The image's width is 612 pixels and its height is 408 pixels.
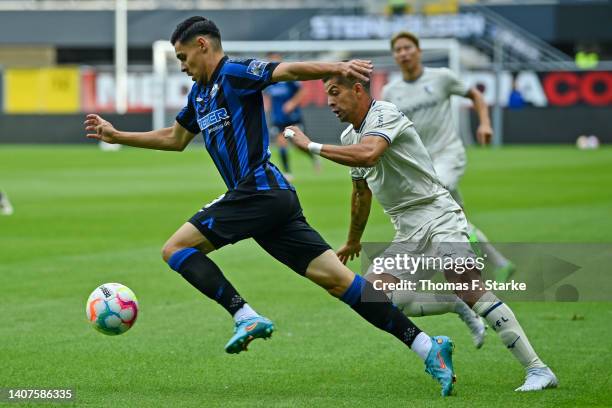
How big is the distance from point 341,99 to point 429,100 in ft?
14.2

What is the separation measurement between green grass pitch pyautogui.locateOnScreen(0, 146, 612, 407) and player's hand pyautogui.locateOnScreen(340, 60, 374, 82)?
184 centimetres

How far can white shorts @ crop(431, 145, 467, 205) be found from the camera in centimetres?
1095

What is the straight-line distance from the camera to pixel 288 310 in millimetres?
9773

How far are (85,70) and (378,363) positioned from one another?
124ft

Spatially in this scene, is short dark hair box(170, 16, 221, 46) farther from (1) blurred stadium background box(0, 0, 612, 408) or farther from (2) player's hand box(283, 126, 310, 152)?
(1) blurred stadium background box(0, 0, 612, 408)

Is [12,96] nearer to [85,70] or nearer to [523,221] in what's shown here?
[85,70]

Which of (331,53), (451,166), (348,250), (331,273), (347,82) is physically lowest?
(331,53)

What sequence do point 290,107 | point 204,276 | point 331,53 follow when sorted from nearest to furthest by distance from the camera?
point 204,276 → point 290,107 → point 331,53

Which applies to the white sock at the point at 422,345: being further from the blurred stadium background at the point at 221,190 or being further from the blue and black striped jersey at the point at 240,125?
the blue and black striped jersey at the point at 240,125

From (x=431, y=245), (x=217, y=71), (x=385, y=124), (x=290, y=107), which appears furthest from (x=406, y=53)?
(x=290, y=107)

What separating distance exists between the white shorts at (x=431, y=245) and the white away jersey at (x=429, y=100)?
153 inches

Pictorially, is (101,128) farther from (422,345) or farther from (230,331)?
(422,345)

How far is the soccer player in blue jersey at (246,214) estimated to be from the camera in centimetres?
656

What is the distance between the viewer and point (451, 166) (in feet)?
36.3
